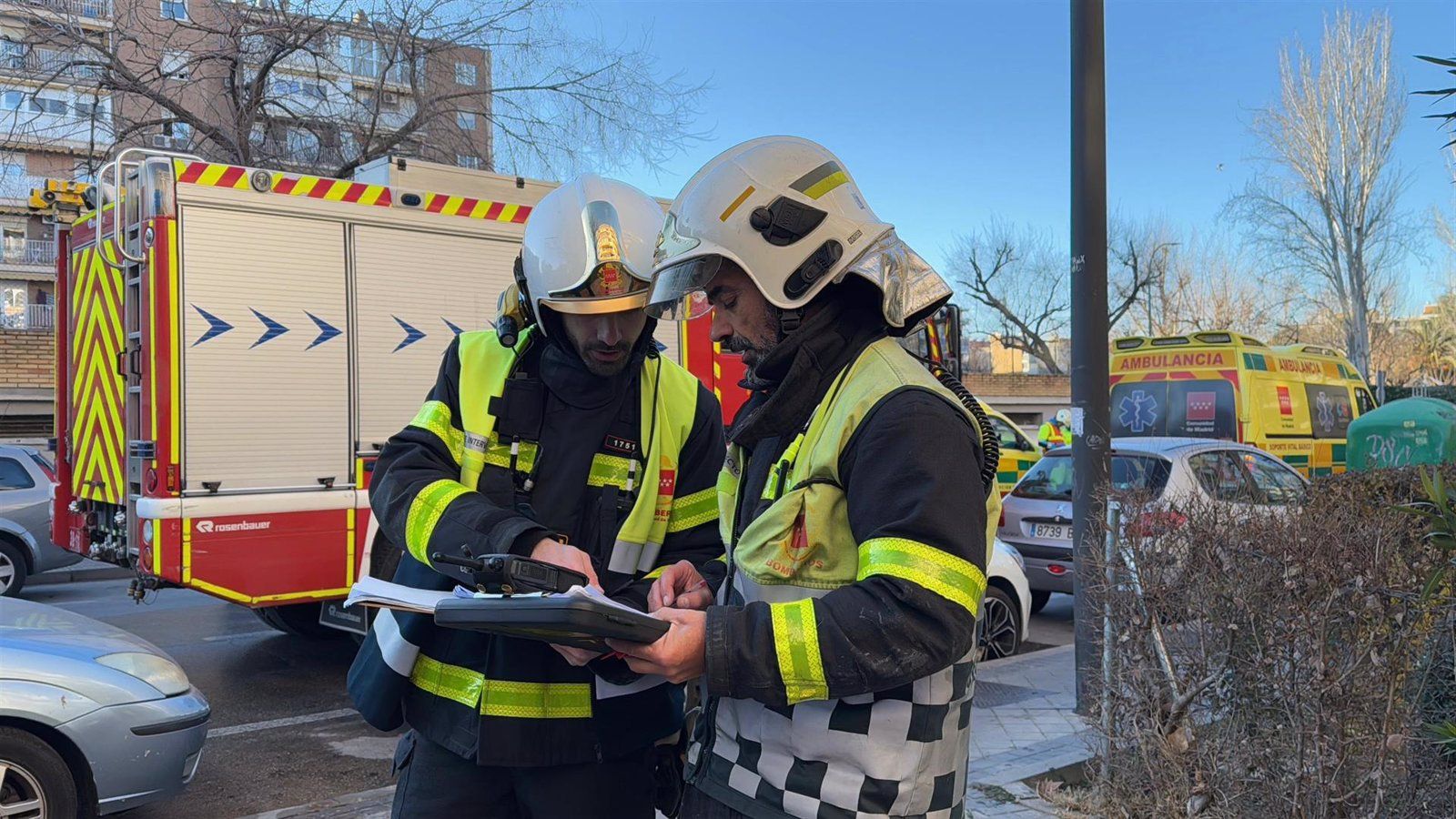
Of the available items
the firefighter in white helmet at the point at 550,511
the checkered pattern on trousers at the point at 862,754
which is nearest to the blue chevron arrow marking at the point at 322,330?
the firefighter in white helmet at the point at 550,511

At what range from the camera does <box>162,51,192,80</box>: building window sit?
12508 mm

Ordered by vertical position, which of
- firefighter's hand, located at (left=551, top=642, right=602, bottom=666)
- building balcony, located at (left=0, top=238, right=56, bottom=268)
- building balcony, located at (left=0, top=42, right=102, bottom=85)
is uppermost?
building balcony, located at (left=0, top=238, right=56, bottom=268)

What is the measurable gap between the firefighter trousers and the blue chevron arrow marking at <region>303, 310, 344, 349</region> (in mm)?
4799

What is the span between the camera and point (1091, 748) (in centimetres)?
414

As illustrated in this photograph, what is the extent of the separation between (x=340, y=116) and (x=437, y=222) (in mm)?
7927

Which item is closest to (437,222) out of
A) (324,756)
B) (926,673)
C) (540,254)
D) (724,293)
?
(324,756)

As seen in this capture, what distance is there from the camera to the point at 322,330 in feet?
22.0

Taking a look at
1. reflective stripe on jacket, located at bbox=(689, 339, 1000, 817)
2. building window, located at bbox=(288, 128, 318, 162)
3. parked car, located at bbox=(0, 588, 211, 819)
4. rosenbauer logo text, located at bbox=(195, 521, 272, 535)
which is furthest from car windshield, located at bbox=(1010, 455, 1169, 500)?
building window, located at bbox=(288, 128, 318, 162)

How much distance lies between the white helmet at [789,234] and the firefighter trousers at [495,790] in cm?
Result: 107

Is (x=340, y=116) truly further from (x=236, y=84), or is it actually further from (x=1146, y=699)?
(x=1146, y=699)

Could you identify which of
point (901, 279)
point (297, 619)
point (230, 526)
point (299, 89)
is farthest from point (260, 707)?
point (299, 89)

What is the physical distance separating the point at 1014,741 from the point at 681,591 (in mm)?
3855

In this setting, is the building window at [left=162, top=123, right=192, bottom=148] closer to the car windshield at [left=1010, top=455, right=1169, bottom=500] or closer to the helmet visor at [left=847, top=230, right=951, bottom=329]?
the car windshield at [left=1010, top=455, right=1169, bottom=500]

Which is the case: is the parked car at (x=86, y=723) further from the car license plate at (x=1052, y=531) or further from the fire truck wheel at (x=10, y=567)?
the fire truck wheel at (x=10, y=567)
